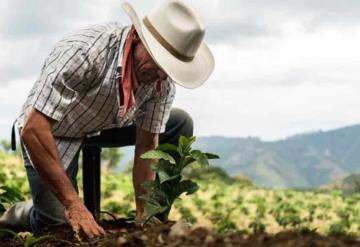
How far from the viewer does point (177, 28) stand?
3.53 m

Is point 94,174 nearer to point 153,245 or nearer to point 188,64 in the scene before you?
point 188,64

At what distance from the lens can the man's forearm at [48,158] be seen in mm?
3514

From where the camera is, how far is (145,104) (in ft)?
13.5

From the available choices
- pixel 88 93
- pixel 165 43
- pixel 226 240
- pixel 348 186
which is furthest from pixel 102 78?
pixel 348 186

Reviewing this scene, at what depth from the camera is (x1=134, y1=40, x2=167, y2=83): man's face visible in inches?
137

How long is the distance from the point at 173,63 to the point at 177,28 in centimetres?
19

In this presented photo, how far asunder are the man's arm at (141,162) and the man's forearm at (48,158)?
76 cm

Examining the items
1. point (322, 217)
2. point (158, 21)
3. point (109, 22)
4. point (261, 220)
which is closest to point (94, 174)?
point (109, 22)

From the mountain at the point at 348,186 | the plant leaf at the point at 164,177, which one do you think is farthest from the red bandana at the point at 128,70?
the mountain at the point at 348,186

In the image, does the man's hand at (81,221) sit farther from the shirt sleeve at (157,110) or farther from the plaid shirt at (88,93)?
the shirt sleeve at (157,110)

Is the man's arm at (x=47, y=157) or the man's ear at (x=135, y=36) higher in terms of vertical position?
the man's ear at (x=135, y=36)

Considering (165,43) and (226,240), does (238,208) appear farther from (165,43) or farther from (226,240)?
(226,240)

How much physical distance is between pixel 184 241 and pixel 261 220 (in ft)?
23.0

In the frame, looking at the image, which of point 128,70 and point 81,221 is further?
point 128,70
